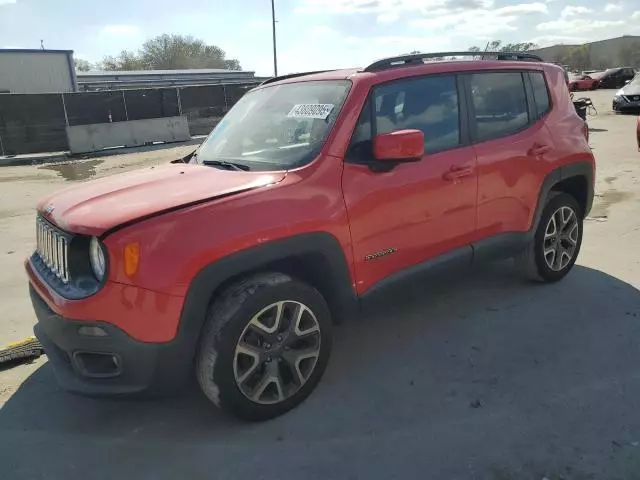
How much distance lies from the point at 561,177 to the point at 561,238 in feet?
1.81

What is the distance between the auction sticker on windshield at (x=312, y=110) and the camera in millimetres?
3248

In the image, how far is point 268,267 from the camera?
294cm

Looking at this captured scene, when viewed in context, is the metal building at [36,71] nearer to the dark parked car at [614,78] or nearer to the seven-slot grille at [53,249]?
the seven-slot grille at [53,249]

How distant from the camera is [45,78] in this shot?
103ft

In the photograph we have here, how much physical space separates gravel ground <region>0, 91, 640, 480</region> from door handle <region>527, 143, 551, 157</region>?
3.79 feet

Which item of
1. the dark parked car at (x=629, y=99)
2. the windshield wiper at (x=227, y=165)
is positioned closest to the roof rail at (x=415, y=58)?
the windshield wiper at (x=227, y=165)

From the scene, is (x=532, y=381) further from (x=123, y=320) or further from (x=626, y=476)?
(x=123, y=320)

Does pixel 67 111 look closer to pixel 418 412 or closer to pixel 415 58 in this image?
pixel 415 58

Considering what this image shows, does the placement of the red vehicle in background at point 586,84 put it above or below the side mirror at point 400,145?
above

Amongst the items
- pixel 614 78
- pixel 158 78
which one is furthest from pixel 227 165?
pixel 158 78

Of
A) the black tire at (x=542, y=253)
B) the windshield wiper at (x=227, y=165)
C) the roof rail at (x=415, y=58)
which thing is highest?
the roof rail at (x=415, y=58)

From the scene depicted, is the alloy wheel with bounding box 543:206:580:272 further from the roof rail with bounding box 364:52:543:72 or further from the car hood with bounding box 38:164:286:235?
the car hood with bounding box 38:164:286:235

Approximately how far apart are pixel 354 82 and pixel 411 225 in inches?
36.8

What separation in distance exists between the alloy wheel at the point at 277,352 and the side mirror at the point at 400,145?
97cm
